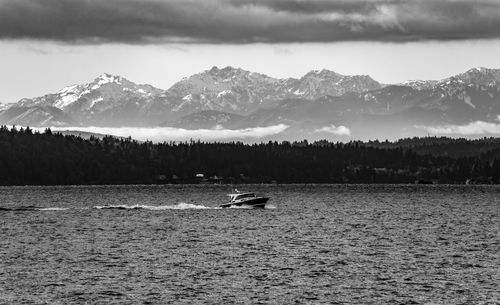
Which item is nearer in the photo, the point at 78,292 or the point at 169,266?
the point at 78,292

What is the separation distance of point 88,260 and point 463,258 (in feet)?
160

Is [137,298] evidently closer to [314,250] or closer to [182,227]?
[314,250]

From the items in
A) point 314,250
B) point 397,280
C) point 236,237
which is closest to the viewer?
point 397,280

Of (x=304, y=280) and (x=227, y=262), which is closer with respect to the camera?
(x=304, y=280)

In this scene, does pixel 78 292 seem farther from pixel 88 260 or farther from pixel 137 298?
pixel 88 260

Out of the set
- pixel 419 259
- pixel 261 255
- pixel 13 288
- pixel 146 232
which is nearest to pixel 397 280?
pixel 419 259

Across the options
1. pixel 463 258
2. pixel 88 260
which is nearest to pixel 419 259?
pixel 463 258

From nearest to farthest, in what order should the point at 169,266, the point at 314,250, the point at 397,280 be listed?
the point at 397,280 → the point at 169,266 → the point at 314,250

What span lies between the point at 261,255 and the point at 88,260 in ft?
76.4

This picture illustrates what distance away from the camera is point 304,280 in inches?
4208

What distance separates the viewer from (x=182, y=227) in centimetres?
18338

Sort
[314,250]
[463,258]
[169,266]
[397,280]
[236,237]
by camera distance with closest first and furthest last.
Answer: [397,280], [169,266], [463,258], [314,250], [236,237]

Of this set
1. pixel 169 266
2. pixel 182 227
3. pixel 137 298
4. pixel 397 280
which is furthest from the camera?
pixel 182 227

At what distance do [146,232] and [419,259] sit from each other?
60.1 metres
